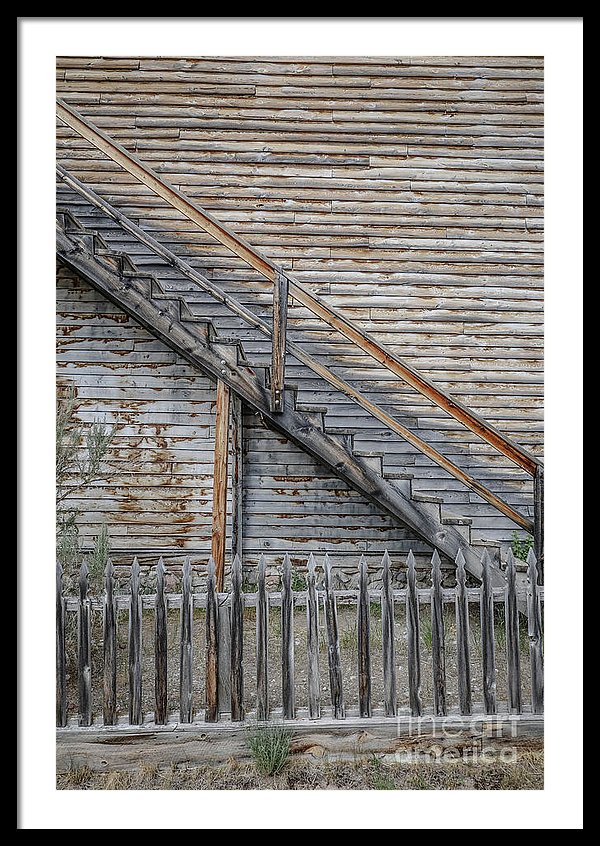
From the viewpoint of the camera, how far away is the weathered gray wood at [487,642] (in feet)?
12.6

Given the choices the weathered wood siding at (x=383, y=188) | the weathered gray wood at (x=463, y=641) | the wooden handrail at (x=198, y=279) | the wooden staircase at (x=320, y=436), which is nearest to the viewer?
the weathered gray wood at (x=463, y=641)

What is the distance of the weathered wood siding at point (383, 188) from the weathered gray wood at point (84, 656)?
3.47 metres

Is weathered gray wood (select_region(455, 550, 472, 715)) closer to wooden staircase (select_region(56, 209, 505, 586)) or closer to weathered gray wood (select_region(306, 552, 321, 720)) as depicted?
weathered gray wood (select_region(306, 552, 321, 720))

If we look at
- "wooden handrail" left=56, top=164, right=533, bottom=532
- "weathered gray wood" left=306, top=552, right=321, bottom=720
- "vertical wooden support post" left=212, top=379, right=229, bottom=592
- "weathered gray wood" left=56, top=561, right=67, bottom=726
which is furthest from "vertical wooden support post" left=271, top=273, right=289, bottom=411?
"weathered gray wood" left=56, top=561, right=67, bottom=726

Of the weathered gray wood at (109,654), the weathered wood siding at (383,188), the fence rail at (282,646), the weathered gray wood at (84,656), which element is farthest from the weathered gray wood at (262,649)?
the weathered wood siding at (383,188)

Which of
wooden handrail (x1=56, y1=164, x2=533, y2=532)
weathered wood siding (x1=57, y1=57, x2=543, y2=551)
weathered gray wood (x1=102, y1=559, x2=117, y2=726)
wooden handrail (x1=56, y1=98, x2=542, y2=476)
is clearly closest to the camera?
weathered gray wood (x1=102, y1=559, x2=117, y2=726)

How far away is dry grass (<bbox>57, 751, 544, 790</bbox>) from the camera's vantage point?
3766 millimetres

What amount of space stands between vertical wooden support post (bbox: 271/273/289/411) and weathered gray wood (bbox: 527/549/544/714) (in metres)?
2.28

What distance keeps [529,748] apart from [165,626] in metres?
2.22

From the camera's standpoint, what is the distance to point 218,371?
546 centimetres

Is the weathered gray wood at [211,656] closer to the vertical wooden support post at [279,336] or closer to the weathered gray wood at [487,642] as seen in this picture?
the weathered gray wood at [487,642]

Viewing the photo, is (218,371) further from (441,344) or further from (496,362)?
(496,362)

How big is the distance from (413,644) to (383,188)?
4.62 metres
